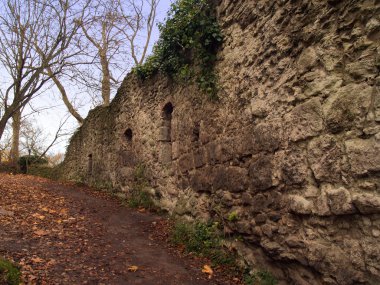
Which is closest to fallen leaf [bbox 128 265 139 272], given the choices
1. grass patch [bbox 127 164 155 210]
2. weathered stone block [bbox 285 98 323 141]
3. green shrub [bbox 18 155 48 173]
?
weathered stone block [bbox 285 98 323 141]

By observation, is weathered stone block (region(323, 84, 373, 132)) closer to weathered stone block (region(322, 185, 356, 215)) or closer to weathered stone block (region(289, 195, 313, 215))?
weathered stone block (region(322, 185, 356, 215))

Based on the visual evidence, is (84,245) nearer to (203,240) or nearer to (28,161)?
(203,240)

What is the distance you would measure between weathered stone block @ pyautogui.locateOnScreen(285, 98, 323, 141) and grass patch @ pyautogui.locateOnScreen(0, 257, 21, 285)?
3.06m

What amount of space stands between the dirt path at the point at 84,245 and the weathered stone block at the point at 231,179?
1.13 metres

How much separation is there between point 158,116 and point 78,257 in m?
3.78

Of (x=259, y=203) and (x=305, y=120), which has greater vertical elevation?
(x=305, y=120)

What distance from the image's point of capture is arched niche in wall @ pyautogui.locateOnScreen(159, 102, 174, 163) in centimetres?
744

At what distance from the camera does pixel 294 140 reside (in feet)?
12.1

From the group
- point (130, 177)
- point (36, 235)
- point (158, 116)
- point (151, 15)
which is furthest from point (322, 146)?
point (151, 15)

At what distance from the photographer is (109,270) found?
14.4ft

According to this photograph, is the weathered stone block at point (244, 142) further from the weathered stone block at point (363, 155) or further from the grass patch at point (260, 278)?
the weathered stone block at point (363, 155)

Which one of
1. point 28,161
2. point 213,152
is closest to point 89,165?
point 28,161

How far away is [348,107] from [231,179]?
2126mm

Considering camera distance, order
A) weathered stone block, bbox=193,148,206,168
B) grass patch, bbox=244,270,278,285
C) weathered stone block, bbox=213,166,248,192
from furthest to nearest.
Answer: weathered stone block, bbox=193,148,206,168
weathered stone block, bbox=213,166,248,192
grass patch, bbox=244,270,278,285
